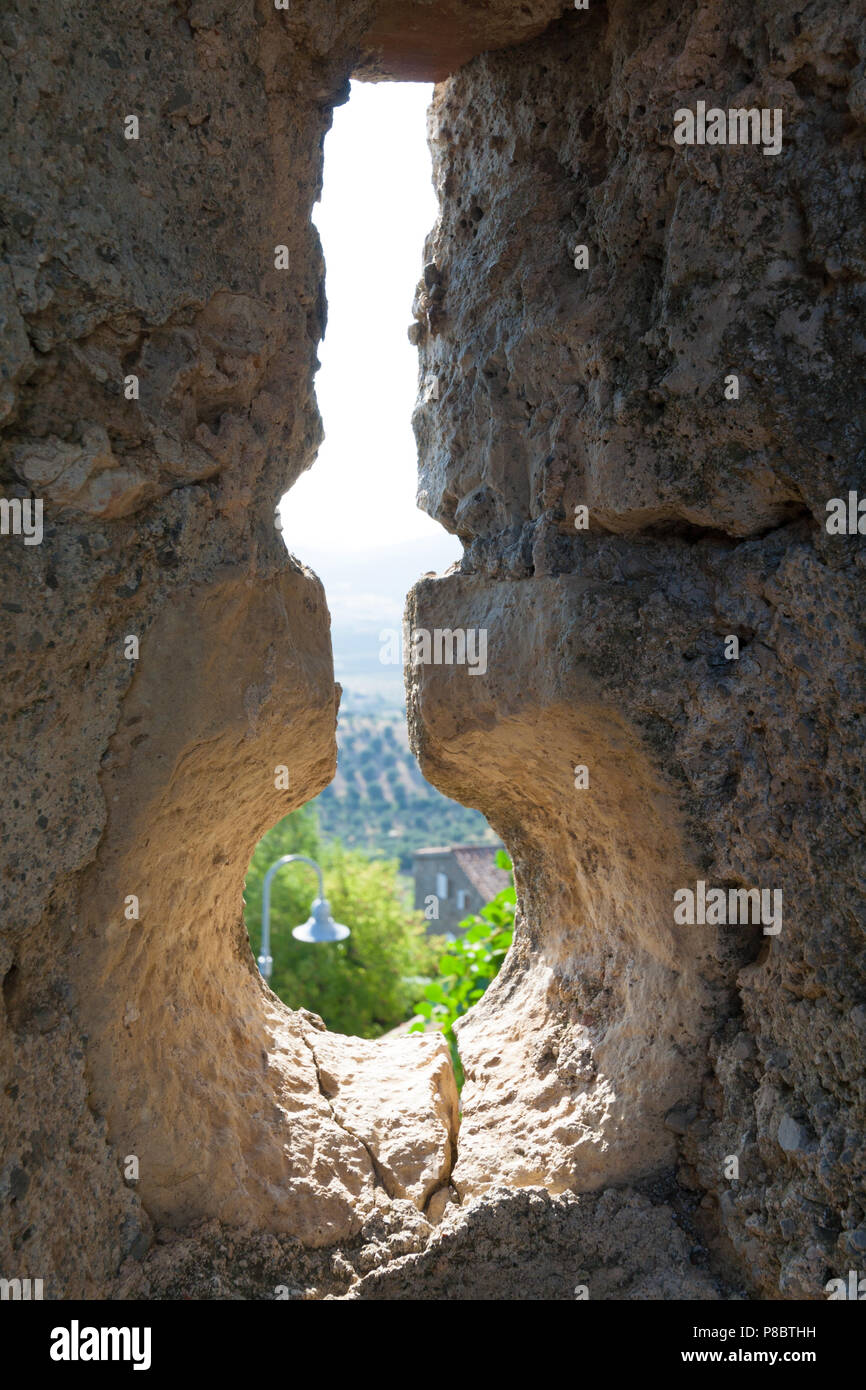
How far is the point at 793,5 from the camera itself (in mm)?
2230

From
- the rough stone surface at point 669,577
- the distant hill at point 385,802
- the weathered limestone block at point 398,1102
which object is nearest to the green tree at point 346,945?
the weathered limestone block at point 398,1102

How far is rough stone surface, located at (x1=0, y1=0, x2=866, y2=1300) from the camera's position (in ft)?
7.20

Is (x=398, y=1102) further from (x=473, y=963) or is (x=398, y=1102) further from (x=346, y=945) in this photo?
(x=346, y=945)

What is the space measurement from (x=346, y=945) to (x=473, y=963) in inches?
303

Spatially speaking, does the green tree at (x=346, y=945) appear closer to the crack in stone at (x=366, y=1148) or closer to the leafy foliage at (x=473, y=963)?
the leafy foliage at (x=473, y=963)

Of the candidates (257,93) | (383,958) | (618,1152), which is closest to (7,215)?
(257,93)

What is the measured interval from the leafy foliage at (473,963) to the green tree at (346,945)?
592cm

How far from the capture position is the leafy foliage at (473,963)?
5.38 meters

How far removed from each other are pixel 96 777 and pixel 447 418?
1512 millimetres

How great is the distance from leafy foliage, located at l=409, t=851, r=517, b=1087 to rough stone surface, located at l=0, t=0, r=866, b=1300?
2286mm

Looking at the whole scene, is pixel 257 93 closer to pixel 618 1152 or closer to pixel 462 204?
pixel 462 204

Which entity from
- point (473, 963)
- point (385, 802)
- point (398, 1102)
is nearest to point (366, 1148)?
point (398, 1102)

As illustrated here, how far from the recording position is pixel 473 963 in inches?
221

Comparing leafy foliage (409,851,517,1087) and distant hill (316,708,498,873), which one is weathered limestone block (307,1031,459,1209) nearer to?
leafy foliage (409,851,517,1087)
